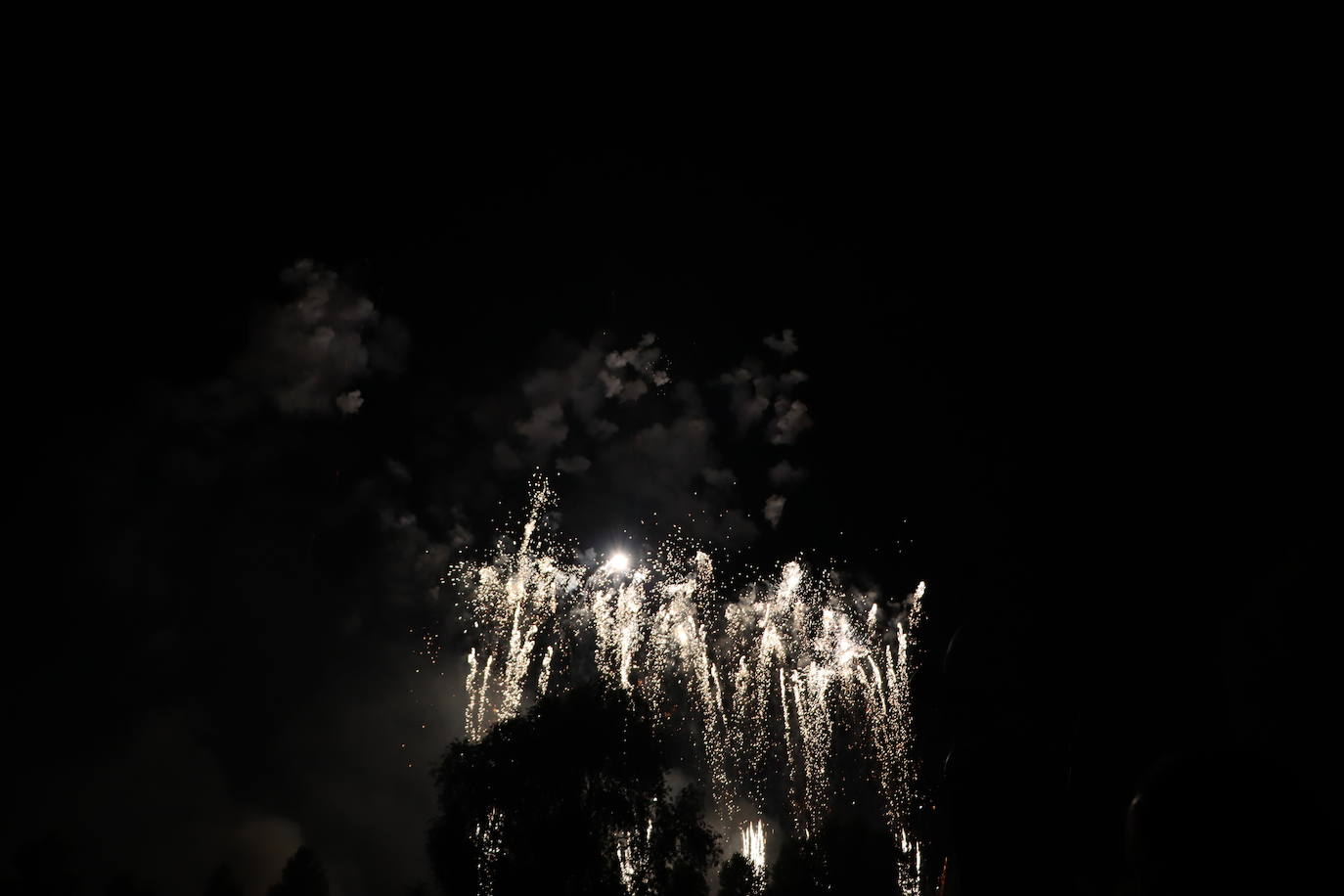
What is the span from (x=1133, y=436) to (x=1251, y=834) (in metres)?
2.58

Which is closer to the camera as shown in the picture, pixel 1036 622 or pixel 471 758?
pixel 1036 622

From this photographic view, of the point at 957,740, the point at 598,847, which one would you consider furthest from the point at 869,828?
the point at 957,740

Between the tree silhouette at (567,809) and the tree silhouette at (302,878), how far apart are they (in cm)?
4374

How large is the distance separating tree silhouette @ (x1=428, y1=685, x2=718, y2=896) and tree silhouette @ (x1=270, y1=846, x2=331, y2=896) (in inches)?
1722

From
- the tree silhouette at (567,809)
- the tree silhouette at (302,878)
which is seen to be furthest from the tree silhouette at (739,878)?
the tree silhouette at (302,878)

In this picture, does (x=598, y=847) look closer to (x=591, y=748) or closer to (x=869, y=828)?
(x=591, y=748)

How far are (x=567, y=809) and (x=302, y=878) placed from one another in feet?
159

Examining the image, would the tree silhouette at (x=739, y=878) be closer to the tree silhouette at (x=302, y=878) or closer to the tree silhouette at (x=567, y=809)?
the tree silhouette at (x=567, y=809)

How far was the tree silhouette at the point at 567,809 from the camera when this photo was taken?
72.4 ft

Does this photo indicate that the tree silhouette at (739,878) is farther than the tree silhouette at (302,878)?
No

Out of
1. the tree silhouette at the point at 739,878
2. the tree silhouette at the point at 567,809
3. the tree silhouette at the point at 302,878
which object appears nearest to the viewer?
the tree silhouette at the point at 567,809

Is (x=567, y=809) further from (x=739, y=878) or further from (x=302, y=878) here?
(x=302, y=878)

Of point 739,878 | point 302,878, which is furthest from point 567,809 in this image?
point 302,878

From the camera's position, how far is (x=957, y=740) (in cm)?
409
